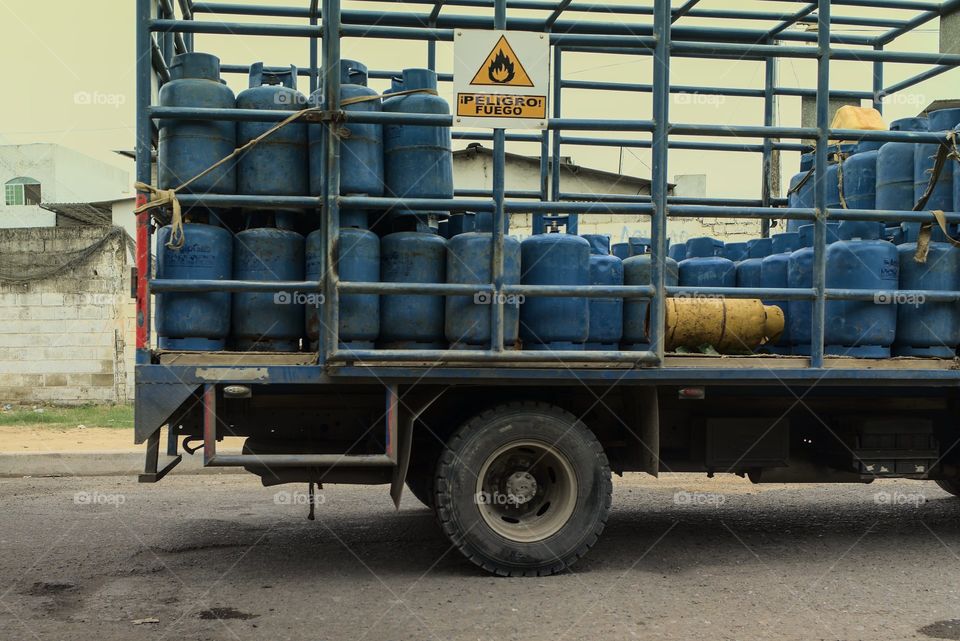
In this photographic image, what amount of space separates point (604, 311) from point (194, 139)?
2519 millimetres

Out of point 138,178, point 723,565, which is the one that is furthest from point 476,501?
point 138,178

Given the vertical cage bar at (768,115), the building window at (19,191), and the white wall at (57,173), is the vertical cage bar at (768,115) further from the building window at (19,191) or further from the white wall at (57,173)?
the building window at (19,191)

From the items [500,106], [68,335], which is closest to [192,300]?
[500,106]

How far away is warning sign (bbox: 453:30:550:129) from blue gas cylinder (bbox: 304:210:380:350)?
32.5 inches

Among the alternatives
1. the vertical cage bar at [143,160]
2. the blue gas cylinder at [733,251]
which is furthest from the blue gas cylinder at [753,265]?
the vertical cage bar at [143,160]

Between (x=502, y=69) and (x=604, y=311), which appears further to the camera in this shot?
(x=604, y=311)

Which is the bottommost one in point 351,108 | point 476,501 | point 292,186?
point 476,501

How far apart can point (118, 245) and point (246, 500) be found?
887 centimetres

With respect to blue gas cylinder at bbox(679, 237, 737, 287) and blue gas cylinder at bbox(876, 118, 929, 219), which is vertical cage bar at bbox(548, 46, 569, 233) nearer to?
blue gas cylinder at bbox(679, 237, 737, 287)

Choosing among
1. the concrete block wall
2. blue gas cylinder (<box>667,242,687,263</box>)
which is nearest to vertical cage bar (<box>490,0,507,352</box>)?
blue gas cylinder (<box>667,242,687,263</box>)

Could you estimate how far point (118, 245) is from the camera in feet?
49.8

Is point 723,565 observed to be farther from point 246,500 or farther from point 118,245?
point 118,245

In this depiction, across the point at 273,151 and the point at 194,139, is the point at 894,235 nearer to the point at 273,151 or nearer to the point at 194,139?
the point at 273,151

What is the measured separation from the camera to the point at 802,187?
7031 millimetres
